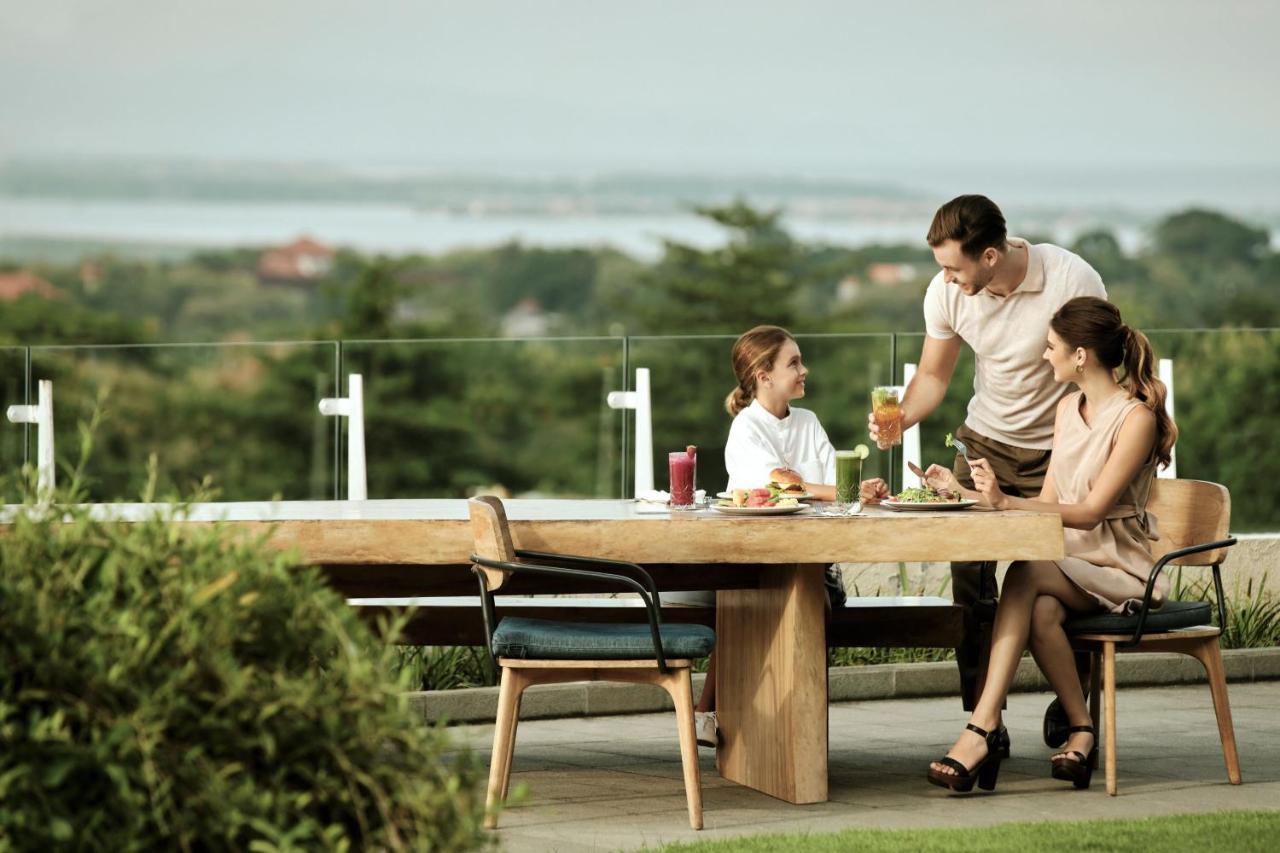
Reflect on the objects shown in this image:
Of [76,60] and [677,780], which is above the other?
[76,60]

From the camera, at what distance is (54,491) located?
2.59 metres

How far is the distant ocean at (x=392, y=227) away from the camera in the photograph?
144 feet

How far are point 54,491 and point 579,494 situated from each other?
18583 millimetres

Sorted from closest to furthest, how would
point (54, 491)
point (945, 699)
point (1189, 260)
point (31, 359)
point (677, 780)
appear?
point (54, 491), point (677, 780), point (945, 699), point (31, 359), point (1189, 260)

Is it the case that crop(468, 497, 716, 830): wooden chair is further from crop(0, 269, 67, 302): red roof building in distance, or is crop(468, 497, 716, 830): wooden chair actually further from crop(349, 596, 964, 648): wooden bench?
crop(0, 269, 67, 302): red roof building in distance

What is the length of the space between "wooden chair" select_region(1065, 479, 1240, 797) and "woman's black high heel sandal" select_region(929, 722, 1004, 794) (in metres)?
0.28

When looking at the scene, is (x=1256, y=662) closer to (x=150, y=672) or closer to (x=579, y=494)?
(x=150, y=672)

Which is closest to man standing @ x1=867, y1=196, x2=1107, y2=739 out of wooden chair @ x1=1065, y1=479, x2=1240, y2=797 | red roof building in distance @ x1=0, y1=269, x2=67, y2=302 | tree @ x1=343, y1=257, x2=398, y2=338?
wooden chair @ x1=1065, y1=479, x2=1240, y2=797

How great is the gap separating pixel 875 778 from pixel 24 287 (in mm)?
41657

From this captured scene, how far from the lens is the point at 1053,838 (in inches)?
165

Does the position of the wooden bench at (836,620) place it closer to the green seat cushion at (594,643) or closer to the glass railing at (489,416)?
the green seat cushion at (594,643)

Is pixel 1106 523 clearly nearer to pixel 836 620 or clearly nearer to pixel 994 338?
pixel 994 338

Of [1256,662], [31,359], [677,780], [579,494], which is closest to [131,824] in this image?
[677,780]

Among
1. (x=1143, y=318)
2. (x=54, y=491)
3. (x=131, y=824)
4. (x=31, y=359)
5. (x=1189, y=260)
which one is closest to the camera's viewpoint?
(x=131, y=824)
